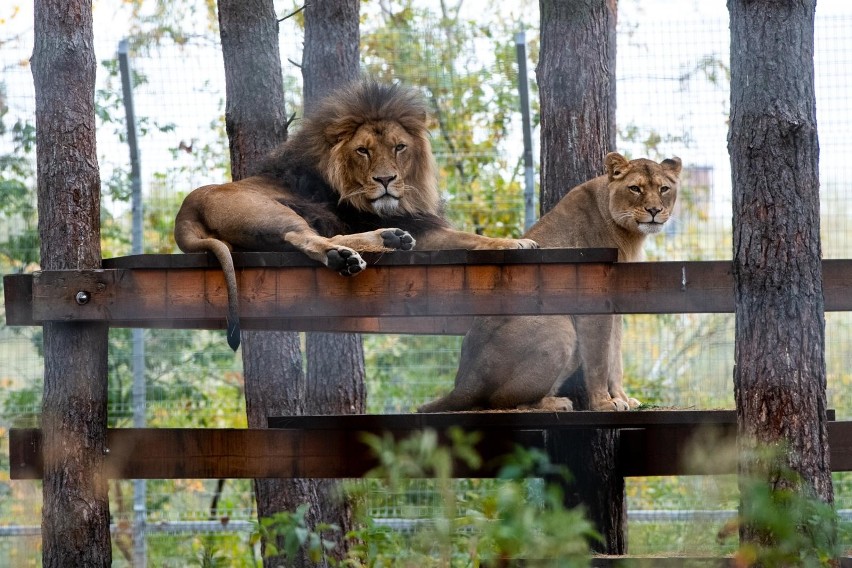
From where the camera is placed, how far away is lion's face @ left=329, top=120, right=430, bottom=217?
15.1 ft

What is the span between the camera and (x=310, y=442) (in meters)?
4.38

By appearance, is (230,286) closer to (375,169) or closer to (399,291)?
(399,291)

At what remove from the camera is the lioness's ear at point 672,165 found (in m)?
5.23

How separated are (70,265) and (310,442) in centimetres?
115

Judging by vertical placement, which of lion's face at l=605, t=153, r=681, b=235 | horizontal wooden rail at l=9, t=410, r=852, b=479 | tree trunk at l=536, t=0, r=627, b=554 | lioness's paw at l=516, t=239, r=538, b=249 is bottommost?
horizontal wooden rail at l=9, t=410, r=852, b=479

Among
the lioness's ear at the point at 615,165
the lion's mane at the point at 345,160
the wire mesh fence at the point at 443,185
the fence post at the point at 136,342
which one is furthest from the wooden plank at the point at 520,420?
the fence post at the point at 136,342

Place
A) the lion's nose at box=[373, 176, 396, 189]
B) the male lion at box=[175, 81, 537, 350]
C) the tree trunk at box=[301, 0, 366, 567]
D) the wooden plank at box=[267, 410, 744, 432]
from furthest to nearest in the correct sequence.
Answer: the tree trunk at box=[301, 0, 366, 567], the lion's nose at box=[373, 176, 396, 189], the male lion at box=[175, 81, 537, 350], the wooden plank at box=[267, 410, 744, 432]

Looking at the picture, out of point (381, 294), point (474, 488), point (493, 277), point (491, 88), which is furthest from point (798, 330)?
point (491, 88)

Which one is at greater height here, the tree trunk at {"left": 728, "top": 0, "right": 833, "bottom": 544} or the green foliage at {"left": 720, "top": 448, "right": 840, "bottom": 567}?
the tree trunk at {"left": 728, "top": 0, "right": 833, "bottom": 544}

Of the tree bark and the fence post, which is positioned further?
the fence post

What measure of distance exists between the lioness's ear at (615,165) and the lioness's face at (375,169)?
3.20 ft

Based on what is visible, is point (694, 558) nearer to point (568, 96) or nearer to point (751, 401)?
point (751, 401)

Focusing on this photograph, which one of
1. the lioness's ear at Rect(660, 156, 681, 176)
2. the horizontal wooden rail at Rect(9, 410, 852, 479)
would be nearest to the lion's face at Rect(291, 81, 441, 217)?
the horizontal wooden rail at Rect(9, 410, 852, 479)

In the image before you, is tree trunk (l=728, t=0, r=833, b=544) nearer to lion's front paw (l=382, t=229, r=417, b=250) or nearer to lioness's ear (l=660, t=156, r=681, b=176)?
lion's front paw (l=382, t=229, r=417, b=250)
